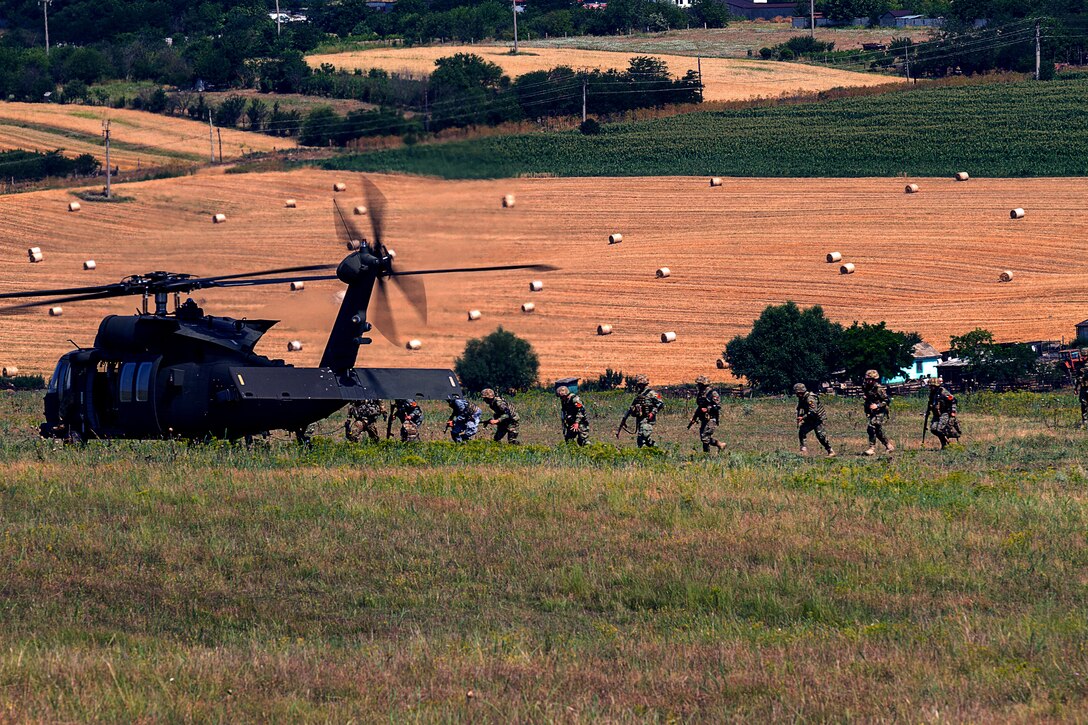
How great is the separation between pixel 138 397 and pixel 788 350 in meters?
23.9

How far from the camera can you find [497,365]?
1817 inches

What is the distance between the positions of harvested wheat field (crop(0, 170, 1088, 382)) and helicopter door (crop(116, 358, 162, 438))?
19783mm

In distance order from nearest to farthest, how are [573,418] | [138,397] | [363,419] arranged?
[138,397] < [573,418] < [363,419]

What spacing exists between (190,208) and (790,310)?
106 feet

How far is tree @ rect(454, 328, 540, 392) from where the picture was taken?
46.0 m

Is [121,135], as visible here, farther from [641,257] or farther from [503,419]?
[503,419]

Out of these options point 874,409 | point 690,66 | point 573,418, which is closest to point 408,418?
point 573,418

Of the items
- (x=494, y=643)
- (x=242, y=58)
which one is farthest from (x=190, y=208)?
(x=494, y=643)

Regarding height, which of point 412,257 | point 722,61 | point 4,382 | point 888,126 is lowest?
point 4,382

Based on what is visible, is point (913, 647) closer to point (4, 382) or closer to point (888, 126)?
point (4, 382)

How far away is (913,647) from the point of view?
1282 centimetres

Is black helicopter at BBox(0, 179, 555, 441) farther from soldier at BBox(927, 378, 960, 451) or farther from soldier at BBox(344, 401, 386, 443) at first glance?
soldier at BBox(927, 378, 960, 451)

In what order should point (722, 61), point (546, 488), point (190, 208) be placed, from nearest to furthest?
1. point (546, 488)
2. point (190, 208)
3. point (722, 61)

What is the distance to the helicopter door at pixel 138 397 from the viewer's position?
78.5 ft
